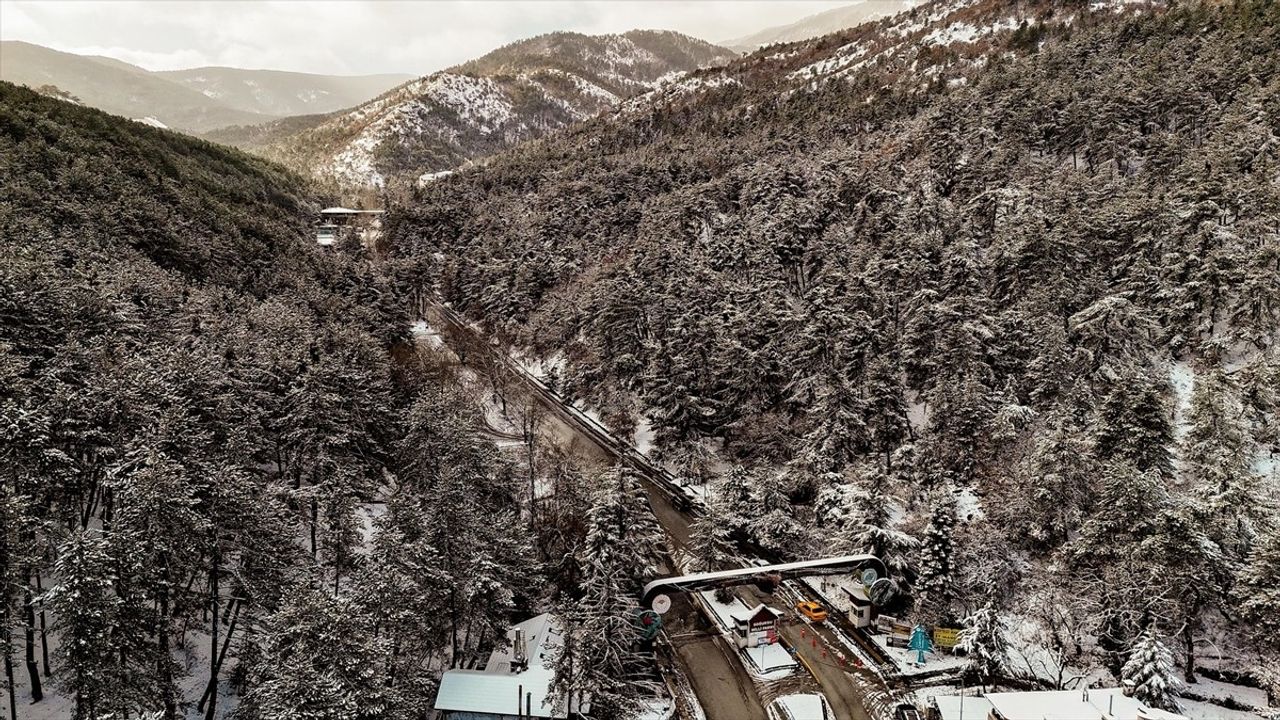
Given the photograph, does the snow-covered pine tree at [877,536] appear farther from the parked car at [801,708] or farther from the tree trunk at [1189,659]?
the tree trunk at [1189,659]

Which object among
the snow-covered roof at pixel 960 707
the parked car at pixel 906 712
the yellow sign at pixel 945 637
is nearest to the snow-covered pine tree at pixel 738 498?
the yellow sign at pixel 945 637

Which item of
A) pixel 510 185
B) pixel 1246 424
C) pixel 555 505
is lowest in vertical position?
pixel 555 505

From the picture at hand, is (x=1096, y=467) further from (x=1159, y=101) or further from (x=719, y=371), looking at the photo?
(x=1159, y=101)

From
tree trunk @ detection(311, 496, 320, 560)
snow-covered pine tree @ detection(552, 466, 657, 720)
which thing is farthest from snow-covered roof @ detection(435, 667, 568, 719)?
tree trunk @ detection(311, 496, 320, 560)

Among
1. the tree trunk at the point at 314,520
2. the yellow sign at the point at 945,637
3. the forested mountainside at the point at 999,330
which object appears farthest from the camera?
the tree trunk at the point at 314,520

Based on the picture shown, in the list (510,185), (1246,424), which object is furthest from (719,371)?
(510,185)
